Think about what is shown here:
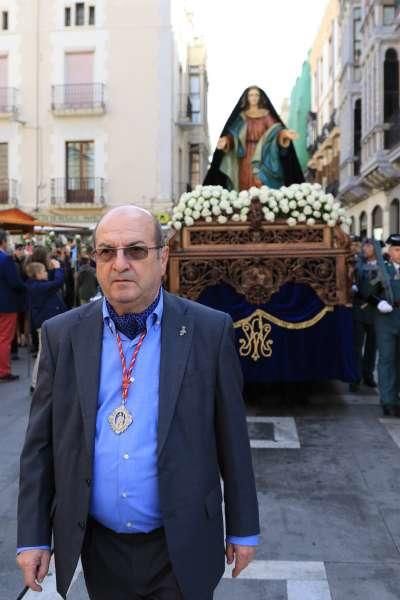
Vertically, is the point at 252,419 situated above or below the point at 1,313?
below

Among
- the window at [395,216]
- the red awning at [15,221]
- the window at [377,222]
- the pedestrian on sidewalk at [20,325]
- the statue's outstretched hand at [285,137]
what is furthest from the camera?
the window at [377,222]

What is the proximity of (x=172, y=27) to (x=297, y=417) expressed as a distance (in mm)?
25535

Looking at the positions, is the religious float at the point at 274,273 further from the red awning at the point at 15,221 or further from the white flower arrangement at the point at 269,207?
the red awning at the point at 15,221

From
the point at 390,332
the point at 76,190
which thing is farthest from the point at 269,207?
the point at 76,190

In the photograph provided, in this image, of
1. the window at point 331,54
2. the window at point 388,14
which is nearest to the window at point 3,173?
the window at point 388,14

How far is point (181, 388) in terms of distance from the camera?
2166 millimetres

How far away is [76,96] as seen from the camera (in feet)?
95.6

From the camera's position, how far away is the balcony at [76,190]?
2903cm

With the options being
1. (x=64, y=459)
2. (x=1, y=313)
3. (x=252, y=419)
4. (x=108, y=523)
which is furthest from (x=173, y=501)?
(x=1, y=313)

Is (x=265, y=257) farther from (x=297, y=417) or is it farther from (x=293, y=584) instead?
(x=293, y=584)

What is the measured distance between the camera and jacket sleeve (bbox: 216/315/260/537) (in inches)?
88.2

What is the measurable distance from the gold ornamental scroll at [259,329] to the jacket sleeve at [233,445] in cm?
472

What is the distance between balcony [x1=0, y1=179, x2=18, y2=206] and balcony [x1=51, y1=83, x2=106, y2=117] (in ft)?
11.6

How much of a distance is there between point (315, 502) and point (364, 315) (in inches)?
167
